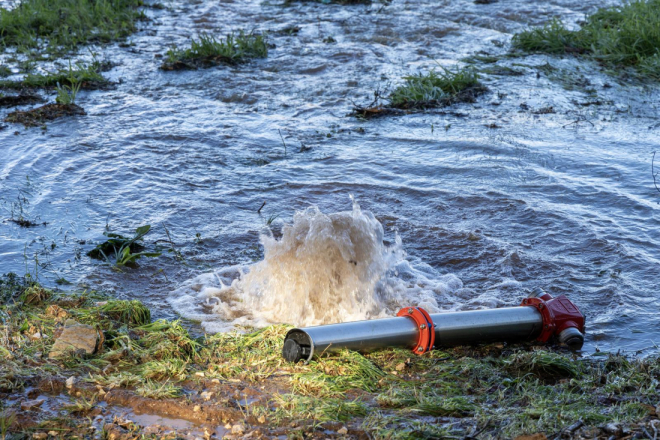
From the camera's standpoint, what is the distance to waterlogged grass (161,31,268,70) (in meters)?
8.71

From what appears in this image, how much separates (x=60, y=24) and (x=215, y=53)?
2.79 m

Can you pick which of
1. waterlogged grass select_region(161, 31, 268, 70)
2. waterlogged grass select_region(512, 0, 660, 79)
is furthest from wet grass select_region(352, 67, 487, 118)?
waterlogged grass select_region(161, 31, 268, 70)

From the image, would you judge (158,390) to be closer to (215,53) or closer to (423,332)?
(423,332)

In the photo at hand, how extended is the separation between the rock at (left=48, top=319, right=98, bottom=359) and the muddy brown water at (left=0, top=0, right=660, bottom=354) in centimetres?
70

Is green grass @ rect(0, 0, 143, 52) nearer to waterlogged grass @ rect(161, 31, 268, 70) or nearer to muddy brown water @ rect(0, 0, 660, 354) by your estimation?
muddy brown water @ rect(0, 0, 660, 354)

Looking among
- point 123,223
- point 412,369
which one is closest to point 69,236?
point 123,223

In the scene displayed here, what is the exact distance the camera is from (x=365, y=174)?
5.94 metres

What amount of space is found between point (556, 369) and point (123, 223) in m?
3.17

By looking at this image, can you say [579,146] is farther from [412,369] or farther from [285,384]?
[285,384]

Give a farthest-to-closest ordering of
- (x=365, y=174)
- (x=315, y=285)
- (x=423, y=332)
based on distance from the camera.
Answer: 1. (x=365, y=174)
2. (x=315, y=285)
3. (x=423, y=332)

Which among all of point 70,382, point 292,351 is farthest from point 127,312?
point 292,351

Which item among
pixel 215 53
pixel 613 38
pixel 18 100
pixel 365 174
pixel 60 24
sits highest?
pixel 60 24

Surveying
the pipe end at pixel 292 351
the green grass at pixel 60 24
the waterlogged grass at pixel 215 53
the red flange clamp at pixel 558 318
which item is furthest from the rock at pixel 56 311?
the green grass at pixel 60 24

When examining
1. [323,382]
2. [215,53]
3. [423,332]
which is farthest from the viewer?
[215,53]
